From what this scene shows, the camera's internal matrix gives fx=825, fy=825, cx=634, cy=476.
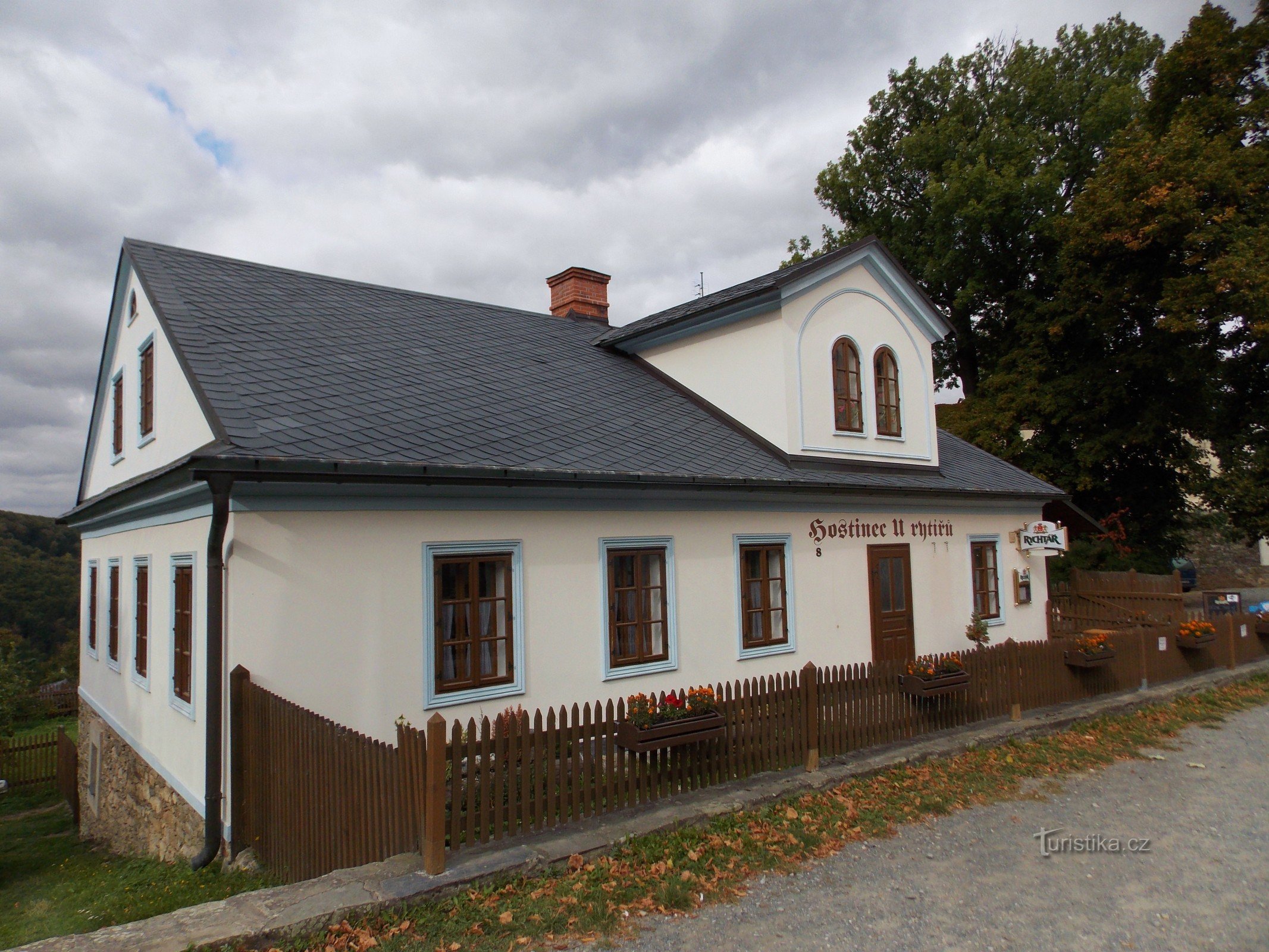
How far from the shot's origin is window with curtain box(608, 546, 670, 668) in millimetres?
9312

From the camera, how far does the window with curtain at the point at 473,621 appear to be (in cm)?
800

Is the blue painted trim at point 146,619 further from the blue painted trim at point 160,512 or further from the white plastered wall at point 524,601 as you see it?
the white plastered wall at point 524,601

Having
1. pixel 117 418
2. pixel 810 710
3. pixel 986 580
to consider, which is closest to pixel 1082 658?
pixel 986 580

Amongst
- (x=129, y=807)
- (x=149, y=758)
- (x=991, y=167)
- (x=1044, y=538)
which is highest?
(x=991, y=167)

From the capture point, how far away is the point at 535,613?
8.55 m

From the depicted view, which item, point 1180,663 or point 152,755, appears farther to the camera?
point 1180,663

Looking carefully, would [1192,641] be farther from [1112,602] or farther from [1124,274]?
[1124,274]

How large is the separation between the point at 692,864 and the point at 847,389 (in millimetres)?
8850

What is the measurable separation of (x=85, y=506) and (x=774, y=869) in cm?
1174

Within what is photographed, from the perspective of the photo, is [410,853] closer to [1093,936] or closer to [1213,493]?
[1093,936]

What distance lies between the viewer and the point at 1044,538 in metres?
14.7

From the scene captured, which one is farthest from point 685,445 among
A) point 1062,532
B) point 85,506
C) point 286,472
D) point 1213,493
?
point 1213,493

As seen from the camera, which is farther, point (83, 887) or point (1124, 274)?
point (1124, 274)

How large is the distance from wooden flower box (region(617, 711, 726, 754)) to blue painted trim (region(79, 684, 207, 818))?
11.6ft
